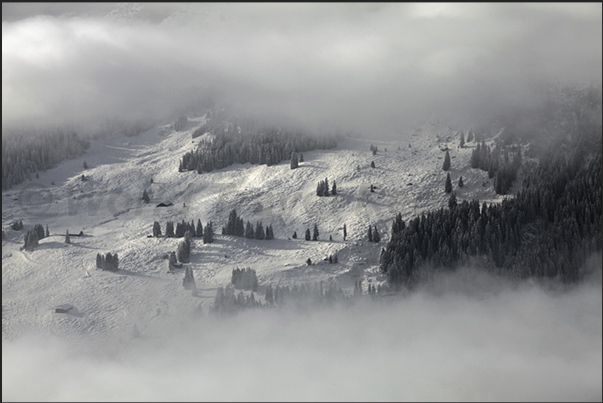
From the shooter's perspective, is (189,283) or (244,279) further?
(189,283)

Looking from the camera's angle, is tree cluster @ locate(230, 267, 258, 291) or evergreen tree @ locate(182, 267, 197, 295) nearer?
tree cluster @ locate(230, 267, 258, 291)

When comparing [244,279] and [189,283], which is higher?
[244,279]

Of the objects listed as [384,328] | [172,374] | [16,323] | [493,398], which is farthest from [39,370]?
[493,398]

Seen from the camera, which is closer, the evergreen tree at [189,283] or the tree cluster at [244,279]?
the tree cluster at [244,279]

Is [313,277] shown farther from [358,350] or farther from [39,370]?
[39,370]

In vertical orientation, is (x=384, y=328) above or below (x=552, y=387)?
above

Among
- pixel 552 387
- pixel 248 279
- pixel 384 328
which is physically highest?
pixel 248 279

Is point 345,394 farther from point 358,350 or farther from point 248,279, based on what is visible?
point 248,279

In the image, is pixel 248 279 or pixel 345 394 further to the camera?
pixel 248 279

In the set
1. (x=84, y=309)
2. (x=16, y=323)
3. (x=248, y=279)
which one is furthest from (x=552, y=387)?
(x=16, y=323)
